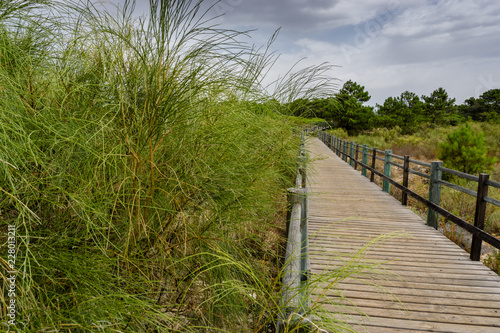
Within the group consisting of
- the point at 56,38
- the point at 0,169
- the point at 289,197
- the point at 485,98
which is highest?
the point at 485,98

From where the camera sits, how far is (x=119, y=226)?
190cm

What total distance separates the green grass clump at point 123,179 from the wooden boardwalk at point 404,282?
2.20 feet

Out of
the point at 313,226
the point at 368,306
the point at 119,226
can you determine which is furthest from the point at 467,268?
the point at 119,226

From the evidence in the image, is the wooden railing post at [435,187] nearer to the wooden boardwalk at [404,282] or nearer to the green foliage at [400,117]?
the wooden boardwalk at [404,282]

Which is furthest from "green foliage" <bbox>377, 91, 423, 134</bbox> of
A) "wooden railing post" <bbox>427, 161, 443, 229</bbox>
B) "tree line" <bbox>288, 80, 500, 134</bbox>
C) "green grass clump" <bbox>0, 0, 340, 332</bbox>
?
"green grass clump" <bbox>0, 0, 340, 332</bbox>

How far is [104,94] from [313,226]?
4161 millimetres

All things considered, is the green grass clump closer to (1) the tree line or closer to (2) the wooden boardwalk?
(2) the wooden boardwalk

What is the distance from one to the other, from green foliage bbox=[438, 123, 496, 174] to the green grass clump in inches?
499

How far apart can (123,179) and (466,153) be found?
13.6 meters

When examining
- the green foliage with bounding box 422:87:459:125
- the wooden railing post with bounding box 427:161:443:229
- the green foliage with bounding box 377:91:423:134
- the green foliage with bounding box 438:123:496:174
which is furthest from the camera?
the green foliage with bounding box 422:87:459:125

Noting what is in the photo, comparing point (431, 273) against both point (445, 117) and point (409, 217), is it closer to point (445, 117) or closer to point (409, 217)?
point (409, 217)

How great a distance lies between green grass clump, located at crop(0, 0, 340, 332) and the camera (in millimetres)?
1469

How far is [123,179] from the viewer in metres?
1.72

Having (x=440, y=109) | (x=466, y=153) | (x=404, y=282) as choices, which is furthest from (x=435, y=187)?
(x=440, y=109)
